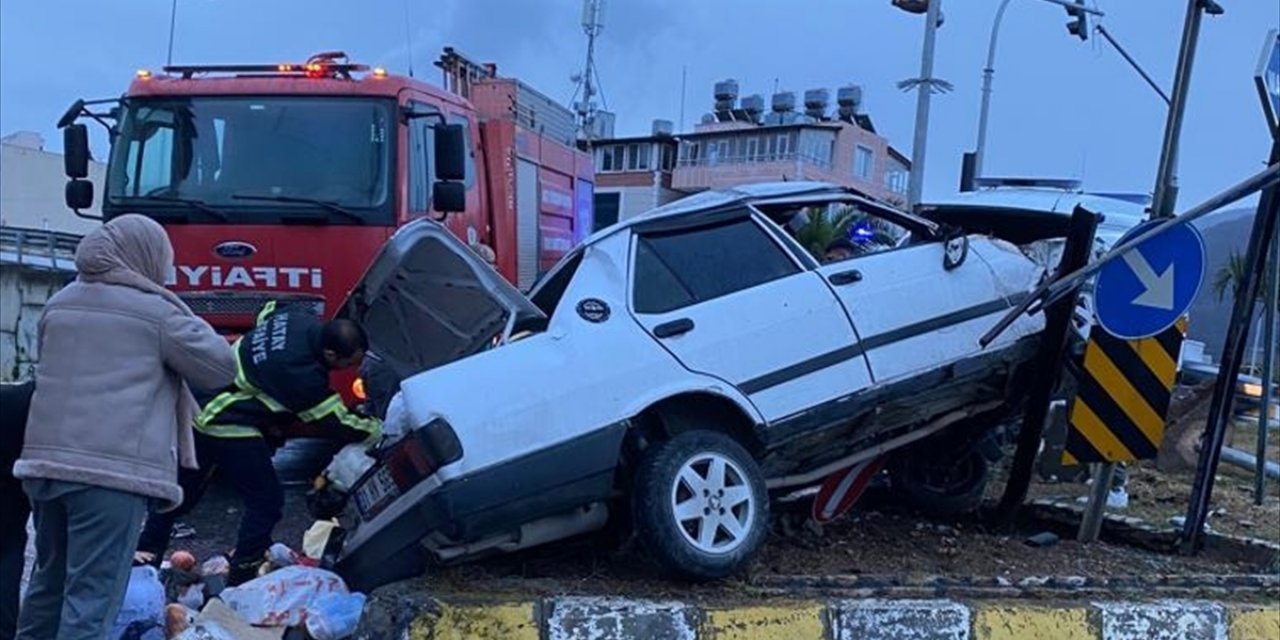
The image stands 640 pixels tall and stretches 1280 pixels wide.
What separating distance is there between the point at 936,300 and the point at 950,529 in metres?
1.44

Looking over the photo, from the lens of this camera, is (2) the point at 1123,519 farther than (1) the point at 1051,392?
Yes

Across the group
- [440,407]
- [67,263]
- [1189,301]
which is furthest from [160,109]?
[67,263]

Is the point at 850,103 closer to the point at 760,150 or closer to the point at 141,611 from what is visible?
the point at 760,150

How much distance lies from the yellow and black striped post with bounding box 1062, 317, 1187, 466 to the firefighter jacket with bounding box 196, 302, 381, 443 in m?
3.65

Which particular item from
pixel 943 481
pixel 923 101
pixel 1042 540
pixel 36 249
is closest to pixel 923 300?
pixel 943 481

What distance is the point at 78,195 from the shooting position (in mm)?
7355

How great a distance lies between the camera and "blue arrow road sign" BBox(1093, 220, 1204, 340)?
4.68 metres

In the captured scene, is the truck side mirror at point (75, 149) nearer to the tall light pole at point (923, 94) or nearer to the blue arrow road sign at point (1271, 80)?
the blue arrow road sign at point (1271, 80)

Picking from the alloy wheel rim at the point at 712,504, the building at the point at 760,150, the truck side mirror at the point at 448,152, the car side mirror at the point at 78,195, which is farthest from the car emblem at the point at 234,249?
the building at the point at 760,150

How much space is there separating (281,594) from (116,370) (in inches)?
48.9

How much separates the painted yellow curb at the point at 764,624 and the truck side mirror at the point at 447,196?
385 centimetres

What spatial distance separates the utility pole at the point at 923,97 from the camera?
41.8 feet

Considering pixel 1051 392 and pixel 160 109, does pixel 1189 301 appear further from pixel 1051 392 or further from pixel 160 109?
pixel 160 109

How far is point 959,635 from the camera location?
3971 millimetres
